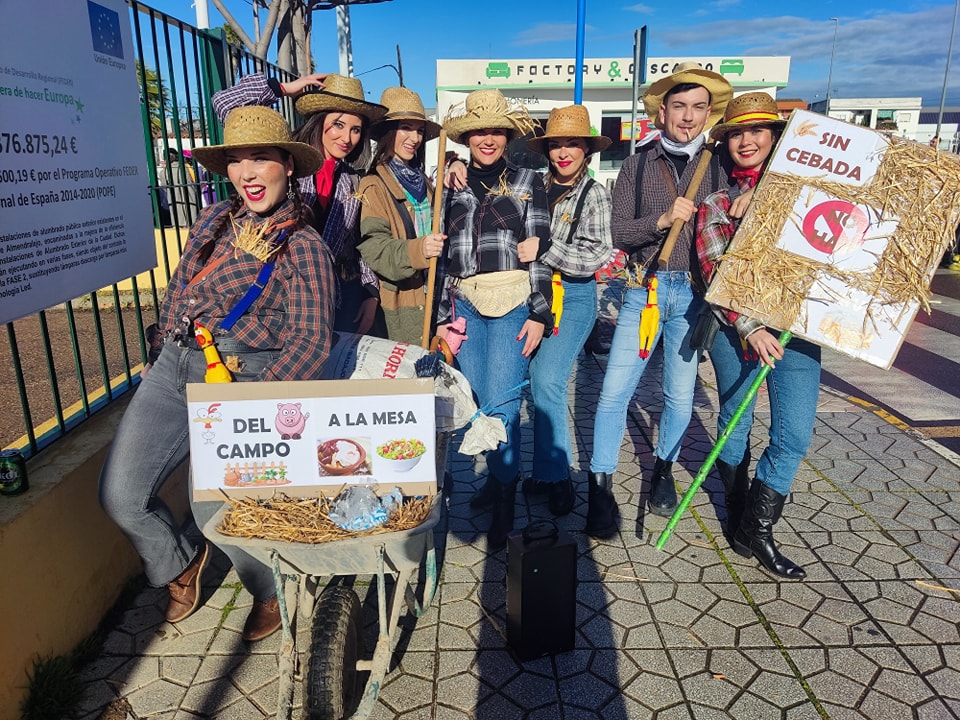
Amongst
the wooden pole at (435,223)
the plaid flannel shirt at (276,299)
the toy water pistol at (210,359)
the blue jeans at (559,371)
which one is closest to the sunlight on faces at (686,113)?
the blue jeans at (559,371)

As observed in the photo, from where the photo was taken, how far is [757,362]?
3508mm

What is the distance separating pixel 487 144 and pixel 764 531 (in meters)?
2.45

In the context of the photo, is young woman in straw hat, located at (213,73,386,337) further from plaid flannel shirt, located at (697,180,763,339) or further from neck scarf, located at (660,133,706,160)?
plaid flannel shirt, located at (697,180,763,339)

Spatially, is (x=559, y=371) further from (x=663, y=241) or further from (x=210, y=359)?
(x=210, y=359)

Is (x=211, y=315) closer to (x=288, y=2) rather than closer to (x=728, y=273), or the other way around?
(x=728, y=273)

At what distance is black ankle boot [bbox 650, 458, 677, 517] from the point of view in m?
4.03

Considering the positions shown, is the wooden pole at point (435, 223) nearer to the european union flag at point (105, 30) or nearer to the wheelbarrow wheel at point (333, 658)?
the wheelbarrow wheel at point (333, 658)

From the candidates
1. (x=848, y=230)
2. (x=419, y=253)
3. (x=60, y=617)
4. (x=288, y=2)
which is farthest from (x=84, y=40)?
(x=288, y=2)

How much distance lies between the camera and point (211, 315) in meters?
2.74

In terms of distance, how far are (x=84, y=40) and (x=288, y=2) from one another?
622 centimetres

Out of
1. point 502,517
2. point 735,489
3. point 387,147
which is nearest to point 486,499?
point 502,517

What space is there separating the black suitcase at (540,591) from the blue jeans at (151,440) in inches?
52.1

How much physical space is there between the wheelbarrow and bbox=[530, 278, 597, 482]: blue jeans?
4.28 ft

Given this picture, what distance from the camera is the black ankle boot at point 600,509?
380 centimetres
